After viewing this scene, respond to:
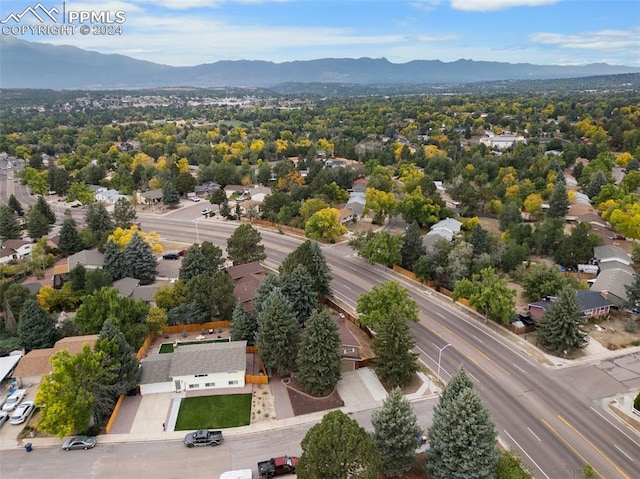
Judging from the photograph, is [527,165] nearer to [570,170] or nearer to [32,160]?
[570,170]

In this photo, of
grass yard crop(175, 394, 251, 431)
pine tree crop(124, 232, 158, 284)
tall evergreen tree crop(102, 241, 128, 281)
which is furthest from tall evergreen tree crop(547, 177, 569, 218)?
tall evergreen tree crop(102, 241, 128, 281)

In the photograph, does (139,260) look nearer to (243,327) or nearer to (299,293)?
(243,327)

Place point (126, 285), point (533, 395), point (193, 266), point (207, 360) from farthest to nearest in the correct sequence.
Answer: point (126, 285) < point (193, 266) < point (207, 360) < point (533, 395)

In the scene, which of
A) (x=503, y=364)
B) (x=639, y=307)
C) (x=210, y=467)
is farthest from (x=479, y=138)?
(x=210, y=467)

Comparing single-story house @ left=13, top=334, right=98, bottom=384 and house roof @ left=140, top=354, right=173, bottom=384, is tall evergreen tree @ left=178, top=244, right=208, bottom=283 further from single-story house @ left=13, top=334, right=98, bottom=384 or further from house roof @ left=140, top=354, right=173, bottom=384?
house roof @ left=140, top=354, right=173, bottom=384

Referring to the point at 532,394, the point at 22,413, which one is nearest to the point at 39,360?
the point at 22,413

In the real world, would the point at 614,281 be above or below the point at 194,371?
above
